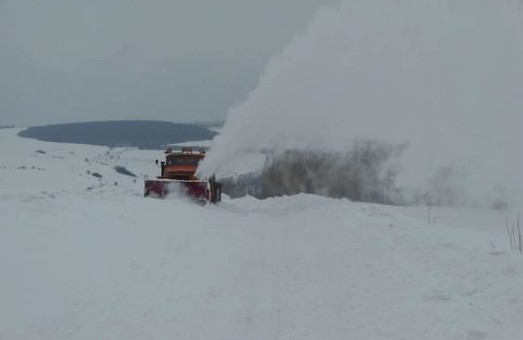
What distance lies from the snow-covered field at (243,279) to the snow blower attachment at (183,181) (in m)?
5.78

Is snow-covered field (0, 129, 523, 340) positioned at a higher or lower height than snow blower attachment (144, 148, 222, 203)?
lower

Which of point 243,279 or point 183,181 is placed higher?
point 183,181

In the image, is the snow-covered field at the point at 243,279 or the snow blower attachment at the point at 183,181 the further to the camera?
the snow blower attachment at the point at 183,181

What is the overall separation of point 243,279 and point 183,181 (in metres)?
11.4

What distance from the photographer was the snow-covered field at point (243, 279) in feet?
21.7

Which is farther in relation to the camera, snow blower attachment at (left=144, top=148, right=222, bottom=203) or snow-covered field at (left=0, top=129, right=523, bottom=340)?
snow blower attachment at (left=144, top=148, right=222, bottom=203)

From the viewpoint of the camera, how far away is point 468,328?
6.34 m

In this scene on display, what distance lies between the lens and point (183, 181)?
2023 cm

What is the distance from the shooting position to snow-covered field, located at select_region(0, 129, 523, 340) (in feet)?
21.7

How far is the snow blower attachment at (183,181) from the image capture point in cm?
2016

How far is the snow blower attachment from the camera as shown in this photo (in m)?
20.2

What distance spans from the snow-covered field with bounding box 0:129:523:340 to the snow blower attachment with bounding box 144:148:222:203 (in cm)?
578

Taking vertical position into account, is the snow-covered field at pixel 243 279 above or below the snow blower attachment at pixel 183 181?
below

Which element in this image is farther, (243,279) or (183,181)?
(183,181)
